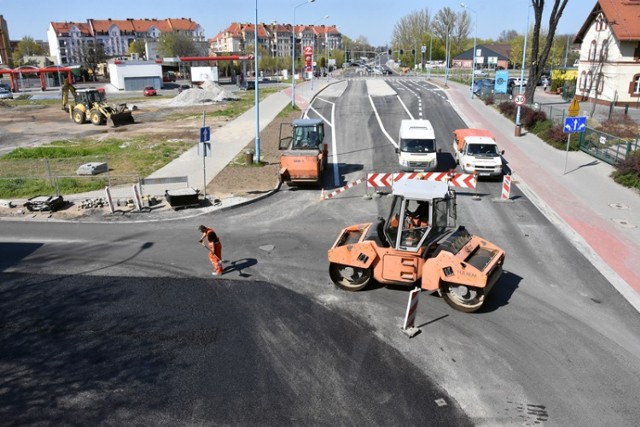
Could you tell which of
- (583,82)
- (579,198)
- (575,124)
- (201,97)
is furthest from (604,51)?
(201,97)

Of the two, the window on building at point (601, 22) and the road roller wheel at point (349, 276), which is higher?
the window on building at point (601, 22)

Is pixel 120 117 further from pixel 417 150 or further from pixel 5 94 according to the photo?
pixel 5 94

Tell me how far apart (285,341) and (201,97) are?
164 feet

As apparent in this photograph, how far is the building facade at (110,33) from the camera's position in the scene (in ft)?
453

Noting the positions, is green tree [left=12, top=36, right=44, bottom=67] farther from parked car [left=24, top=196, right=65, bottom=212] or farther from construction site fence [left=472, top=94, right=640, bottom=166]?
construction site fence [left=472, top=94, right=640, bottom=166]

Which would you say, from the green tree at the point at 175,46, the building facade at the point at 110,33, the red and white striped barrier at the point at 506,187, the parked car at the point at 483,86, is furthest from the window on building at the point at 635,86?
the building facade at the point at 110,33

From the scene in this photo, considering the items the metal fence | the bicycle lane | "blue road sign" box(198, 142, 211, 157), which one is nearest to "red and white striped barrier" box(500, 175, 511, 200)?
the bicycle lane

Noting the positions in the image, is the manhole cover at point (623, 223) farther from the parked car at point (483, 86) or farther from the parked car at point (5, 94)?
the parked car at point (5, 94)

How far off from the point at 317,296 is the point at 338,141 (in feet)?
67.8

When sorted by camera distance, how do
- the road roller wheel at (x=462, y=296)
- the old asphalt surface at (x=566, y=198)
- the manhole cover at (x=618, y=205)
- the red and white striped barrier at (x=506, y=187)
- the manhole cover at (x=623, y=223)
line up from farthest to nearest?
the red and white striped barrier at (x=506, y=187) < the manhole cover at (x=618, y=205) < the manhole cover at (x=623, y=223) < the old asphalt surface at (x=566, y=198) < the road roller wheel at (x=462, y=296)

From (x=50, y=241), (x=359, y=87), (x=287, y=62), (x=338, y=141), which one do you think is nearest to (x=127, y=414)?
(x=50, y=241)

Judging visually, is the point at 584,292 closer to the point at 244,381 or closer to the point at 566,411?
the point at 566,411

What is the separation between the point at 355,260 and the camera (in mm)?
11711

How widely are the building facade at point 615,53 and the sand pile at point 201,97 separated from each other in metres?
37.2
